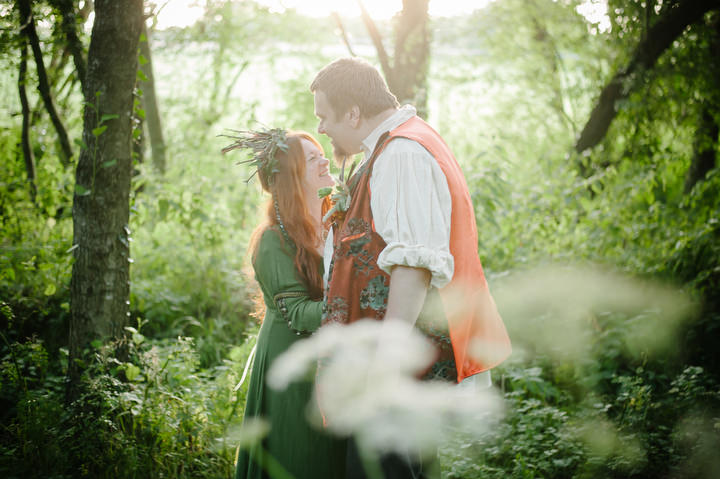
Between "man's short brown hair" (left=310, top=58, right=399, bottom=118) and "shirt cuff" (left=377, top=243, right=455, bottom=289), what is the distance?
1.87 feet

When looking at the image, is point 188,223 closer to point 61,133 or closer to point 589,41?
point 61,133

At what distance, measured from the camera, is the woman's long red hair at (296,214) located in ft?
7.98

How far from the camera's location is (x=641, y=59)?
5.61m

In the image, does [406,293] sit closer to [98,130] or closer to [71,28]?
[98,130]

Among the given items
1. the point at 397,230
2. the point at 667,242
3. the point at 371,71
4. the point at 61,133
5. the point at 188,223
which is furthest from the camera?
the point at 188,223

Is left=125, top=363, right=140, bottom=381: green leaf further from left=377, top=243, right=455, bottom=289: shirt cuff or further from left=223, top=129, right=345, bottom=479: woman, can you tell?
left=377, top=243, right=455, bottom=289: shirt cuff

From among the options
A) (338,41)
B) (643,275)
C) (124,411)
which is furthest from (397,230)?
(338,41)

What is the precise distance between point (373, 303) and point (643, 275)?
144 inches

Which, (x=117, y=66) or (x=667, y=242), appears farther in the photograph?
(x=667, y=242)

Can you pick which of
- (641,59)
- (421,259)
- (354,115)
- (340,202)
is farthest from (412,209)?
(641,59)

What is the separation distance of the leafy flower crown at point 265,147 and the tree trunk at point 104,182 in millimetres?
860

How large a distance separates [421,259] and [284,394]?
103cm

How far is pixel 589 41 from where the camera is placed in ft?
24.7

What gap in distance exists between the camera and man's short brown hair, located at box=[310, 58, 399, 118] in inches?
75.1
